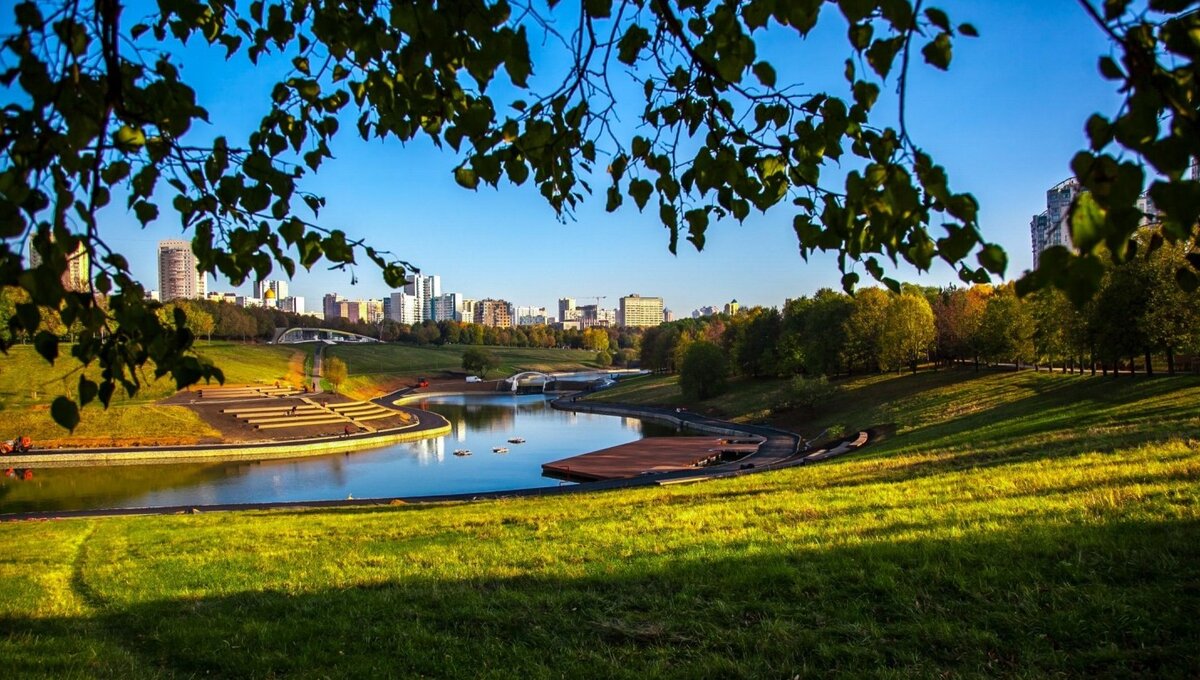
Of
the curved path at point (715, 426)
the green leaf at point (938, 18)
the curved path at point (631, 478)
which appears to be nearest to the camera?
the green leaf at point (938, 18)

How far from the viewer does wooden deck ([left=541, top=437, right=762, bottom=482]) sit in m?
39.1

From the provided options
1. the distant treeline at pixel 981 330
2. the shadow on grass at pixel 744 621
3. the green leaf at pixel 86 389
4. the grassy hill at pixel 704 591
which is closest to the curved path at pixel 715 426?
the distant treeline at pixel 981 330

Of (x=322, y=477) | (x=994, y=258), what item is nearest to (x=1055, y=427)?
(x=994, y=258)

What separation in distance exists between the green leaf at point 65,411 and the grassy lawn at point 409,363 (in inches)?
3687

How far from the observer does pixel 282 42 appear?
415 cm

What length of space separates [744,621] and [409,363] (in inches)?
5095

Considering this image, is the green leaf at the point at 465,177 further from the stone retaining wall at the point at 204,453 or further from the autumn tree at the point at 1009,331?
the autumn tree at the point at 1009,331

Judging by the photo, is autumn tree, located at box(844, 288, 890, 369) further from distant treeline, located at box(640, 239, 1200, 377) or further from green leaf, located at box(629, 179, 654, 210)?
green leaf, located at box(629, 179, 654, 210)

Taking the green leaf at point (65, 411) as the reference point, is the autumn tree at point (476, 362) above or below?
below

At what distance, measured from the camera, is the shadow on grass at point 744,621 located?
14.5 ft

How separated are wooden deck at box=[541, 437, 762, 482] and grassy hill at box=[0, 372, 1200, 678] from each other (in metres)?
25.8

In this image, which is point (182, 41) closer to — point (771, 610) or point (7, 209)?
point (7, 209)

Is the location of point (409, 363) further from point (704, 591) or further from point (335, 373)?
point (704, 591)

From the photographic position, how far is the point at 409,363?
424 feet
